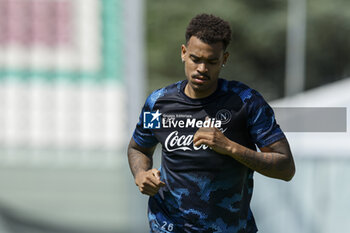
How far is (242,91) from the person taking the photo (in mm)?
2867

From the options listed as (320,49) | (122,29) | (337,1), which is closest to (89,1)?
(122,29)

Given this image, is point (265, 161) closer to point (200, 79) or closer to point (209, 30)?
point (200, 79)

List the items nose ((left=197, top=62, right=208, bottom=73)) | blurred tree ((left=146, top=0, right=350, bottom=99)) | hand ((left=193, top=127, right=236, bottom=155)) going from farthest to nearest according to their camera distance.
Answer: blurred tree ((left=146, top=0, right=350, bottom=99)) → nose ((left=197, top=62, right=208, bottom=73)) → hand ((left=193, top=127, right=236, bottom=155))

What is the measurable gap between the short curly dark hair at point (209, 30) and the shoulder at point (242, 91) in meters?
0.20

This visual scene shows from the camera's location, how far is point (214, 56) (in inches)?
109

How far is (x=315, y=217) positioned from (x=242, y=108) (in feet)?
7.87

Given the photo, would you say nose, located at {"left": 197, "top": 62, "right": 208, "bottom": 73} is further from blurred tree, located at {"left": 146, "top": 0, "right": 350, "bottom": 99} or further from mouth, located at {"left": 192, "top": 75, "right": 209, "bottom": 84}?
blurred tree, located at {"left": 146, "top": 0, "right": 350, "bottom": 99}

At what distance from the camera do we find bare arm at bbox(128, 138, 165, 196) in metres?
2.78

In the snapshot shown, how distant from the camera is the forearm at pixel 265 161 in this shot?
2699mm

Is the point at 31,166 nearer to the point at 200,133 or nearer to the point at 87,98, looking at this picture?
the point at 87,98

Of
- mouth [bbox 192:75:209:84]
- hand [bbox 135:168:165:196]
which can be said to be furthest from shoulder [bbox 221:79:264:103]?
hand [bbox 135:168:165:196]

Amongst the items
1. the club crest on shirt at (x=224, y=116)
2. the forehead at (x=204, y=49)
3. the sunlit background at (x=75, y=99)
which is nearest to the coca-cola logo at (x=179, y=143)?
the club crest on shirt at (x=224, y=116)

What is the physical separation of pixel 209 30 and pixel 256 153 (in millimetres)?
591

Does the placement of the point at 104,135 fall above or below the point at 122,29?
below
